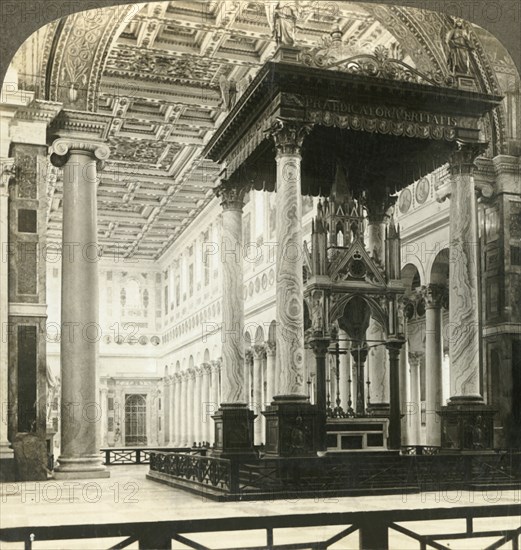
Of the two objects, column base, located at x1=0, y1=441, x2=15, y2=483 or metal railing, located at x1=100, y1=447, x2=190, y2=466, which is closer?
column base, located at x1=0, y1=441, x2=15, y2=483

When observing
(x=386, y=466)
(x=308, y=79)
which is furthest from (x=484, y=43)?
(x=386, y=466)

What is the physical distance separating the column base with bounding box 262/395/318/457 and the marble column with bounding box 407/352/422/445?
8123 mm

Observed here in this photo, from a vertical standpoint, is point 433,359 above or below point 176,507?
above

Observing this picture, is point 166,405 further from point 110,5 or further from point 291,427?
point 110,5

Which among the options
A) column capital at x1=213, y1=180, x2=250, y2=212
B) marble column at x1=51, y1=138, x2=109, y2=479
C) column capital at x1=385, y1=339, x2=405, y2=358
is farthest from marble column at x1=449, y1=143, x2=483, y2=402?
marble column at x1=51, y1=138, x2=109, y2=479

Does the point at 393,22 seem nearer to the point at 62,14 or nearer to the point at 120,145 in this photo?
the point at 120,145

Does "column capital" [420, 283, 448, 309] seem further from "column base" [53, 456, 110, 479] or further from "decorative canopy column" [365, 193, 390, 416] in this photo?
"column base" [53, 456, 110, 479]

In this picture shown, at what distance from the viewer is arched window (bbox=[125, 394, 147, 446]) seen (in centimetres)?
1670

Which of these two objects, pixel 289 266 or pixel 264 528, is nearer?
pixel 264 528

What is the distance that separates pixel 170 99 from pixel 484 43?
6.35 metres

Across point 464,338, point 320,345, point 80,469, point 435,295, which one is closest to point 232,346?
point 320,345

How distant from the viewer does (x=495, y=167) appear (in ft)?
47.8

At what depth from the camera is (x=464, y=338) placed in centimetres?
1251

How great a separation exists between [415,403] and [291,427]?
10055 mm
